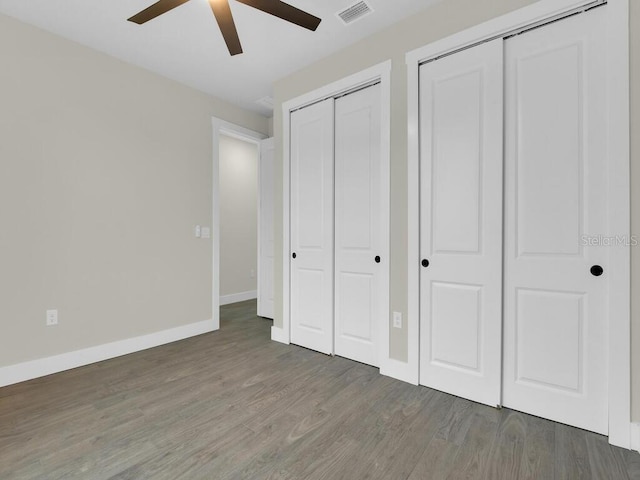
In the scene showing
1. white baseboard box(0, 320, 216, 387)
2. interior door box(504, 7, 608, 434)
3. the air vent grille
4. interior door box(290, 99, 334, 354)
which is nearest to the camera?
interior door box(504, 7, 608, 434)

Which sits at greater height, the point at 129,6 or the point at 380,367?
the point at 129,6

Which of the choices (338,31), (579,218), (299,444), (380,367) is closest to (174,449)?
(299,444)

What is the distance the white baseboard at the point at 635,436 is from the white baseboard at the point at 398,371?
1.14 m

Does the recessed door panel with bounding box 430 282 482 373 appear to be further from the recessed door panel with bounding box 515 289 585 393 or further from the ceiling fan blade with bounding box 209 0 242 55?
the ceiling fan blade with bounding box 209 0 242 55

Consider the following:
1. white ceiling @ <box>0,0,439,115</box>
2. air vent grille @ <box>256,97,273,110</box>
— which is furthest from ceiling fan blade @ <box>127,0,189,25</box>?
air vent grille @ <box>256,97,273,110</box>

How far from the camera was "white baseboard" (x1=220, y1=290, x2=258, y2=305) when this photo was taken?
17.0 feet

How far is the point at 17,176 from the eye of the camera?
2.44 metres

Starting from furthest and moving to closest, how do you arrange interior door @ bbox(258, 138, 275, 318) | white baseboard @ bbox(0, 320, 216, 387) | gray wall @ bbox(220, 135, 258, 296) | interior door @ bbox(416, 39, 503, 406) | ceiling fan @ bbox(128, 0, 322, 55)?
gray wall @ bbox(220, 135, 258, 296)
interior door @ bbox(258, 138, 275, 318)
white baseboard @ bbox(0, 320, 216, 387)
interior door @ bbox(416, 39, 503, 406)
ceiling fan @ bbox(128, 0, 322, 55)

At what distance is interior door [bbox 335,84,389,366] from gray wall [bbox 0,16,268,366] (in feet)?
5.60

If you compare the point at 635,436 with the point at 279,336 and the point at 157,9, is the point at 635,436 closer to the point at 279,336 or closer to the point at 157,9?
the point at 279,336

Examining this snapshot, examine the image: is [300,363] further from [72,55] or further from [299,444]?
[72,55]

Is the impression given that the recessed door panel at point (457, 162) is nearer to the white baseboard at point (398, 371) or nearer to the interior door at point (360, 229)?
the interior door at point (360, 229)

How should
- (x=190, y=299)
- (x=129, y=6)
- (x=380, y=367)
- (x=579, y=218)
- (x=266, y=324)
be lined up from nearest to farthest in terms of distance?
(x=579, y=218)
(x=129, y=6)
(x=380, y=367)
(x=190, y=299)
(x=266, y=324)

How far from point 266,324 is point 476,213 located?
281 centimetres
